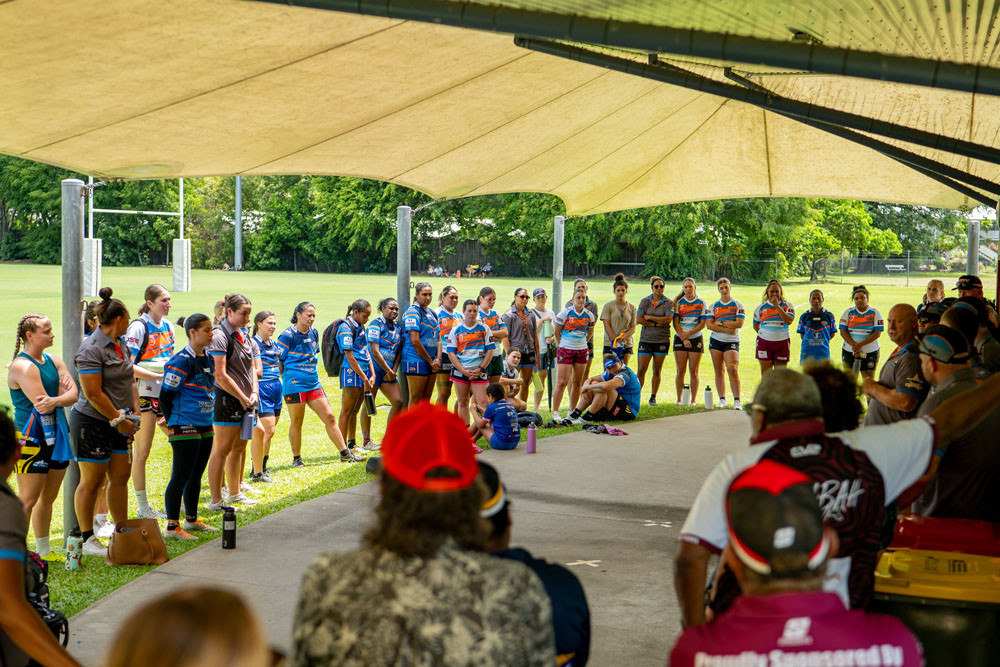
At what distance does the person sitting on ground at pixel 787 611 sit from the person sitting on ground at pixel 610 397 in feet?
31.9

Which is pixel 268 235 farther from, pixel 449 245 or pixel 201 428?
pixel 201 428

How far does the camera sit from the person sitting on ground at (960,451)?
145 inches

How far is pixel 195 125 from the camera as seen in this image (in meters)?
6.49

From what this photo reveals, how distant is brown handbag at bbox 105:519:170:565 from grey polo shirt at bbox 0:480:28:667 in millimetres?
3605

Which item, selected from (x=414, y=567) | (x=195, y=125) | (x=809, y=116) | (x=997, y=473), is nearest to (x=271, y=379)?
(x=195, y=125)

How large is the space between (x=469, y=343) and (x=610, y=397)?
2282 mm

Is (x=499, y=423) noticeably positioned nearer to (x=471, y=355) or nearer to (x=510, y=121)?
(x=471, y=355)

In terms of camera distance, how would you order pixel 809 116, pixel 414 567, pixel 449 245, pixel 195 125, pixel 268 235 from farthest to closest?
pixel 268 235
pixel 449 245
pixel 195 125
pixel 809 116
pixel 414 567

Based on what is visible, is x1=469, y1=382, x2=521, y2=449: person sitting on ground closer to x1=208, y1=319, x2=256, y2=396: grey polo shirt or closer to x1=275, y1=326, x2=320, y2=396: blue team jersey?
x1=275, y1=326, x2=320, y2=396: blue team jersey

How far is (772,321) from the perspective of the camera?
43.6ft

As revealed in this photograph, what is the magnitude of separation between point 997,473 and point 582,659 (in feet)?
7.66

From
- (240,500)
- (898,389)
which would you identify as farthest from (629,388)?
(898,389)

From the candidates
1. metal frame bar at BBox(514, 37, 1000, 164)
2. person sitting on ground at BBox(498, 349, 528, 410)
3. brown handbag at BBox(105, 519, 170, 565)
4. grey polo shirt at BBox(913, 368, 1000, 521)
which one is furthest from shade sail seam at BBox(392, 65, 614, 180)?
brown handbag at BBox(105, 519, 170, 565)

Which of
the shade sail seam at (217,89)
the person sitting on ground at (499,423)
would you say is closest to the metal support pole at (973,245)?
the person sitting on ground at (499,423)
